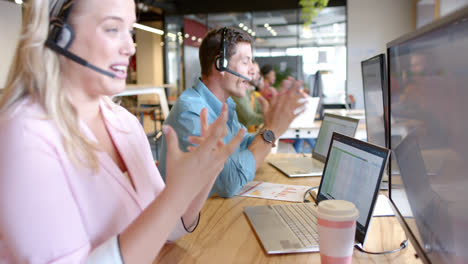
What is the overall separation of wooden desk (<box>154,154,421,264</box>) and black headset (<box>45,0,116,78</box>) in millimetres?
592

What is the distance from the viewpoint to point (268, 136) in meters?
1.60

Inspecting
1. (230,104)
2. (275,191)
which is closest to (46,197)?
(275,191)

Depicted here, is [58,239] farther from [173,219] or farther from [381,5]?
[381,5]

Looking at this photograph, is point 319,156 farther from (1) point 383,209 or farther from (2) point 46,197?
(2) point 46,197

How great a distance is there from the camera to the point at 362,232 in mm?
999

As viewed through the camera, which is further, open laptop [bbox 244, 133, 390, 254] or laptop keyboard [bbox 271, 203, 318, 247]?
laptop keyboard [bbox 271, 203, 318, 247]

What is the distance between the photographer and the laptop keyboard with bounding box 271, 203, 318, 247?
44.9 inches

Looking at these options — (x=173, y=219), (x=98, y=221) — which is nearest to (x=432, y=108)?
(x=173, y=219)

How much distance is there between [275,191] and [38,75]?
3.80 ft

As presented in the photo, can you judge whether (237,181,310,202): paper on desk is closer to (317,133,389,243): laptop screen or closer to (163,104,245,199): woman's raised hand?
(317,133,389,243): laptop screen

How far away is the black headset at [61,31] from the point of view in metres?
0.82

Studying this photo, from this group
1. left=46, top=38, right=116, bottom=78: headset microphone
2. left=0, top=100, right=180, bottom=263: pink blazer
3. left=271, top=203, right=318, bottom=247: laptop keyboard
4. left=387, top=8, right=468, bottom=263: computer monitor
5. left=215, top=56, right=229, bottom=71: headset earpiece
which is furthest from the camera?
left=215, top=56, right=229, bottom=71: headset earpiece

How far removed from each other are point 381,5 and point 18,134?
28.4 ft

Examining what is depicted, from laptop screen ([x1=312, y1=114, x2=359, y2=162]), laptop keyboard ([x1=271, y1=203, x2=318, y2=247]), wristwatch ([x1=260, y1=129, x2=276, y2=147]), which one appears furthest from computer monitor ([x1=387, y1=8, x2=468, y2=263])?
laptop screen ([x1=312, y1=114, x2=359, y2=162])
